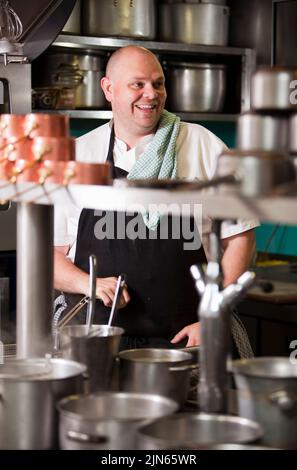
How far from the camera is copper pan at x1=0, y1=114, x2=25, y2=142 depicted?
204 centimetres

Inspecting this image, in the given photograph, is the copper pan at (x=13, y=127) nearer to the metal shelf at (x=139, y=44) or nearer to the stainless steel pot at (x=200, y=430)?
the stainless steel pot at (x=200, y=430)

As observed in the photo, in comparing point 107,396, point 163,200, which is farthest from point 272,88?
point 107,396

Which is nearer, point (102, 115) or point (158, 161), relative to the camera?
point (158, 161)

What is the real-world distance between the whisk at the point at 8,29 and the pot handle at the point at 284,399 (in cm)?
226

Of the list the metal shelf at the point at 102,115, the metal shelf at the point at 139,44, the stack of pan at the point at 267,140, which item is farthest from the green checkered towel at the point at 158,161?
the stack of pan at the point at 267,140

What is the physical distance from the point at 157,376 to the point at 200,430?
0.23m

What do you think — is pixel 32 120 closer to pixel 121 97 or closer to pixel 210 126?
pixel 121 97

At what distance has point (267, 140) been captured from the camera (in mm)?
1650

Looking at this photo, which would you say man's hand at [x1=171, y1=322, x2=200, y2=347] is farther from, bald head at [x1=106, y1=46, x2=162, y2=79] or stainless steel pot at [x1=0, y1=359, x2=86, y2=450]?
stainless steel pot at [x1=0, y1=359, x2=86, y2=450]

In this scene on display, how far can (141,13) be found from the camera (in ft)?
14.5

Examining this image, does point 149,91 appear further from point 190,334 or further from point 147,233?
point 190,334
